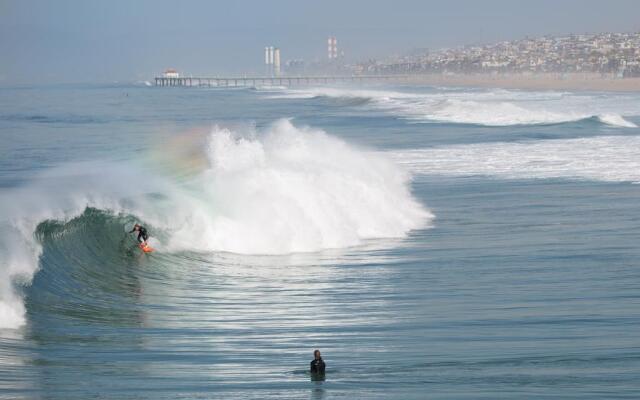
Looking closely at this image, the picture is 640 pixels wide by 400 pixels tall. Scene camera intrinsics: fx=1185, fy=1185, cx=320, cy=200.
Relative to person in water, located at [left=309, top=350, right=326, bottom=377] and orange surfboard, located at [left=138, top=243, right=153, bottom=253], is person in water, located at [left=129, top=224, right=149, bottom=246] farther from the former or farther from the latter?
person in water, located at [left=309, top=350, right=326, bottom=377]

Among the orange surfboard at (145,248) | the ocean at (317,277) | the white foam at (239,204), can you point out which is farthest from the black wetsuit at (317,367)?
the orange surfboard at (145,248)

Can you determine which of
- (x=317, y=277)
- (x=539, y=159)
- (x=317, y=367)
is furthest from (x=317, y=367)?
(x=539, y=159)

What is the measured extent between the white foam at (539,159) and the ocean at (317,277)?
298 millimetres

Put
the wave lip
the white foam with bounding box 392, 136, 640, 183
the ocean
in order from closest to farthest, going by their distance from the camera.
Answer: the ocean → the wave lip → the white foam with bounding box 392, 136, 640, 183

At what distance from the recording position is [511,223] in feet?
75.4

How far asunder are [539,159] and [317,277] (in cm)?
2251

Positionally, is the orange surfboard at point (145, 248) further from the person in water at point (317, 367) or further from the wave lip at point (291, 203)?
the person in water at point (317, 367)

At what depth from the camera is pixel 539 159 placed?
1527 inches

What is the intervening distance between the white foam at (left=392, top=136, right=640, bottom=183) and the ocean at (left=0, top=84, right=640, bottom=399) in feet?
0.98

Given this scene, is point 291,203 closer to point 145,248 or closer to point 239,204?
point 239,204

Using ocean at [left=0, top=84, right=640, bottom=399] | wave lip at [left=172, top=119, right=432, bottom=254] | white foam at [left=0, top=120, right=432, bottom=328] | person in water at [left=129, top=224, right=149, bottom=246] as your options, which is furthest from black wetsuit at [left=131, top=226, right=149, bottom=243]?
wave lip at [left=172, top=119, right=432, bottom=254]

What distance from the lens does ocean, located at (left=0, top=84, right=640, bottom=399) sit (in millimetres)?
11398

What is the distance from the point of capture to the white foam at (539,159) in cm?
3338

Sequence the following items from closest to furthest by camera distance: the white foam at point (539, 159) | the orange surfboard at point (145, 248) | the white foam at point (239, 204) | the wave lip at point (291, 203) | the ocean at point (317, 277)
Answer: the ocean at point (317, 277), the orange surfboard at point (145, 248), the white foam at point (239, 204), the wave lip at point (291, 203), the white foam at point (539, 159)
